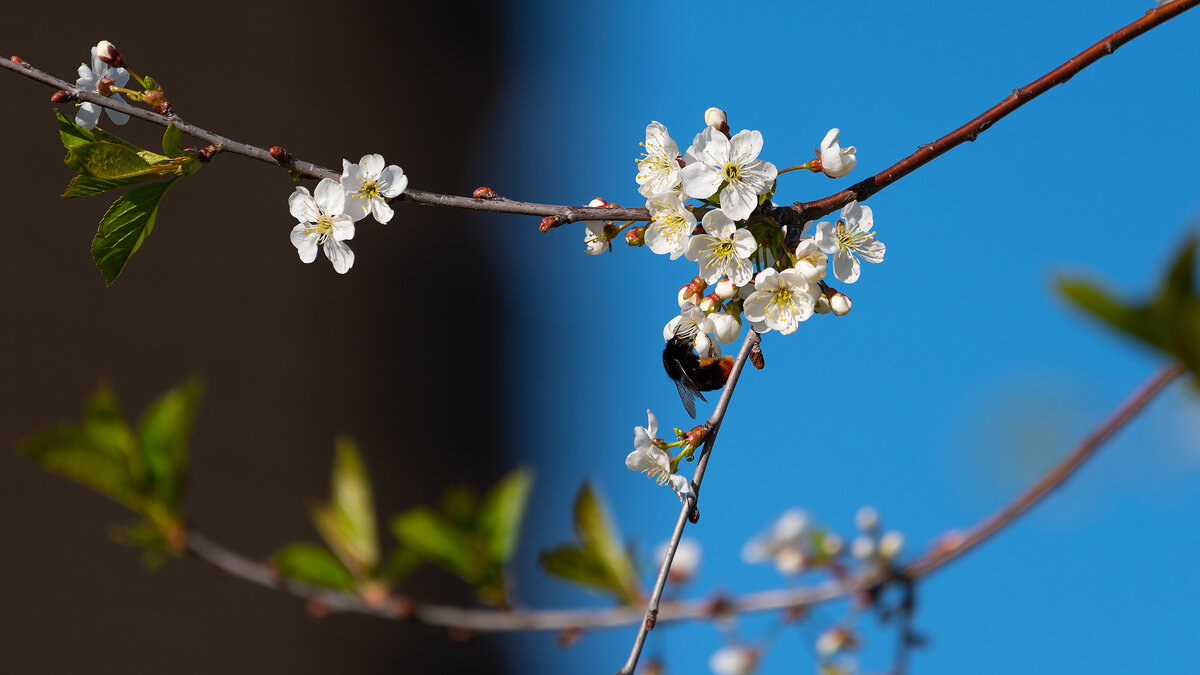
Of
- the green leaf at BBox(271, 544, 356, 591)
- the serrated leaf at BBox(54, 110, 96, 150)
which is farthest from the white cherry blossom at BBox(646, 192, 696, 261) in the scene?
the green leaf at BBox(271, 544, 356, 591)

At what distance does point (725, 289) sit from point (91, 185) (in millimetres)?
494

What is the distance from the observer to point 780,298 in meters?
0.71

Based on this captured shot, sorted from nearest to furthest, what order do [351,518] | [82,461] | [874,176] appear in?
[874,176] < [82,461] < [351,518]

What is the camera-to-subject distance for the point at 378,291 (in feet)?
17.1

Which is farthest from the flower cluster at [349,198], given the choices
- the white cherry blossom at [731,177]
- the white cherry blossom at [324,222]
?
the white cherry blossom at [731,177]

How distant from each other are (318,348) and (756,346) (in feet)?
14.5

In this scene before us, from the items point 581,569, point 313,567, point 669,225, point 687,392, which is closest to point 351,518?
point 313,567

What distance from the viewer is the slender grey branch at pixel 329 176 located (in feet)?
2.19

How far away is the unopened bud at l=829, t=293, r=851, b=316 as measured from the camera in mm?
725

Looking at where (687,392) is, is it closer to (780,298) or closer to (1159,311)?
(780,298)

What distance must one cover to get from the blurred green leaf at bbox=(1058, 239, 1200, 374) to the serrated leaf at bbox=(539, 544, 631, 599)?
0.83 meters

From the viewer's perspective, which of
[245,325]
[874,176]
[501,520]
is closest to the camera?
[874,176]

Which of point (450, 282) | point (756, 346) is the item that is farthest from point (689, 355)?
point (450, 282)

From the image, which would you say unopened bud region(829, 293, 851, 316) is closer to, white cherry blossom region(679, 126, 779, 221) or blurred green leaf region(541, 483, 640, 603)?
white cherry blossom region(679, 126, 779, 221)
